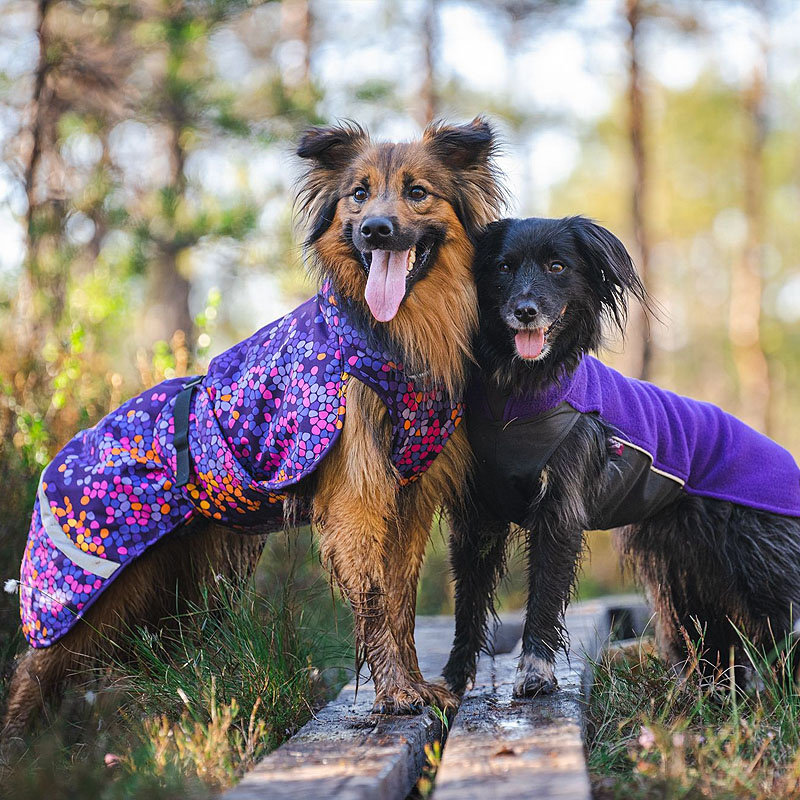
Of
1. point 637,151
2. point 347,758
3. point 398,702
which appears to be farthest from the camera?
point 637,151

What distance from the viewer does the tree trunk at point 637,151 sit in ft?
44.2

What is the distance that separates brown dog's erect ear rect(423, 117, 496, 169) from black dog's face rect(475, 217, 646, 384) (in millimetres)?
306

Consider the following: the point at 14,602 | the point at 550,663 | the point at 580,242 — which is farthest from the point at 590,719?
the point at 14,602

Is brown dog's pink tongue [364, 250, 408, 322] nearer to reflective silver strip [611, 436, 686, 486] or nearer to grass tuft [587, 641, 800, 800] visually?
reflective silver strip [611, 436, 686, 486]

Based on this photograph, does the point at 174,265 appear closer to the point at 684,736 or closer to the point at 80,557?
the point at 80,557

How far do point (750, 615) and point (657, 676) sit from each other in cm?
78

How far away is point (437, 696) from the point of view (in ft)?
12.0

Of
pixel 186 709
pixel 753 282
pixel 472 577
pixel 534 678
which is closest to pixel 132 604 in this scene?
pixel 186 709

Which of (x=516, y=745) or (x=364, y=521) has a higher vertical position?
(x=364, y=521)

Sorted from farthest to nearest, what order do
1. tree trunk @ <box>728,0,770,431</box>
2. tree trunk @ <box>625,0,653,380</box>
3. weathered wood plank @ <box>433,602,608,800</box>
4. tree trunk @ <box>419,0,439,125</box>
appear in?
1. tree trunk @ <box>728,0,770,431</box>
2. tree trunk @ <box>419,0,439,125</box>
3. tree trunk @ <box>625,0,653,380</box>
4. weathered wood plank @ <box>433,602,608,800</box>

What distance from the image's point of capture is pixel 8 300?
756cm

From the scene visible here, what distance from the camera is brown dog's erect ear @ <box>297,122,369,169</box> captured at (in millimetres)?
3904

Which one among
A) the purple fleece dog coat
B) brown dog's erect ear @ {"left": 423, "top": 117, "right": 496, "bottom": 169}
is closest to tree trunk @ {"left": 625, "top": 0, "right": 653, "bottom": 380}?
the purple fleece dog coat

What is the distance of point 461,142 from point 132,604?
2.44 metres
